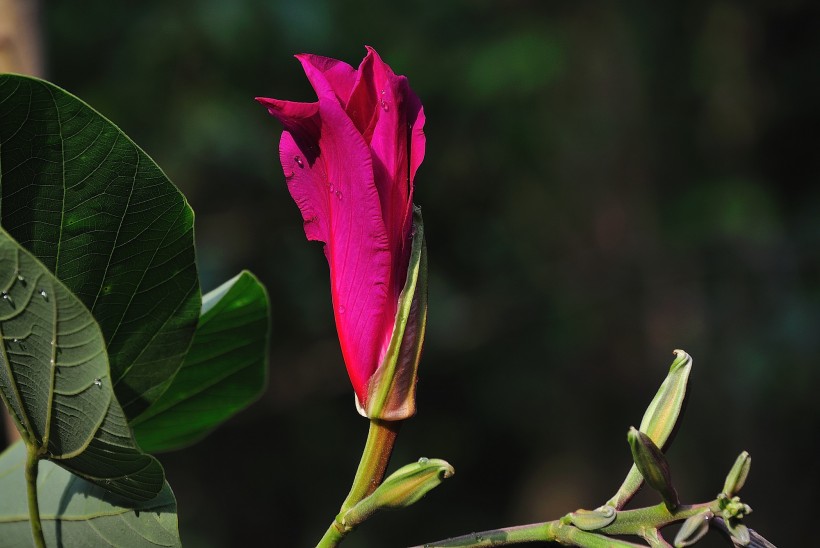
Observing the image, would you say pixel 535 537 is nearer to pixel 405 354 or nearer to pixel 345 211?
pixel 405 354

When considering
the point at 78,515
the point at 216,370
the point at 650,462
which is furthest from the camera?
the point at 216,370

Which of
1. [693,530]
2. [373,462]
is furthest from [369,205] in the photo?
[693,530]

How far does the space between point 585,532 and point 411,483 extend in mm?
120

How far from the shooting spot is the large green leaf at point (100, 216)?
63 centimetres

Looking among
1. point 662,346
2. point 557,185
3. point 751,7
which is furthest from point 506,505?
point 751,7

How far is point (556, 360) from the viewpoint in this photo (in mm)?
4551

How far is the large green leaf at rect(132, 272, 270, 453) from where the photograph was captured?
90 centimetres

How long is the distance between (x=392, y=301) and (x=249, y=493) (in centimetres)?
413

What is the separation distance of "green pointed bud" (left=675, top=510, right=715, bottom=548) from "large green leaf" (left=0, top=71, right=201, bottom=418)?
374mm

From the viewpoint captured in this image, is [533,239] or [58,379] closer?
[58,379]

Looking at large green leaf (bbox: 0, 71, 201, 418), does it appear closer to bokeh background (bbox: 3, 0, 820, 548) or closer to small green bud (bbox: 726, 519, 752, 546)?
small green bud (bbox: 726, 519, 752, 546)

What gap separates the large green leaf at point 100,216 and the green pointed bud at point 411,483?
0.68ft

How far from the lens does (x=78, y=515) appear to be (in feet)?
2.49

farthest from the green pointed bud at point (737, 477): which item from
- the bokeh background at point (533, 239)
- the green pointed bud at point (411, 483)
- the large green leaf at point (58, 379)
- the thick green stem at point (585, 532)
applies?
the bokeh background at point (533, 239)
